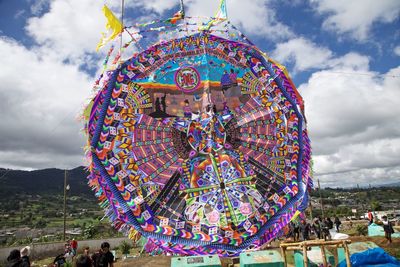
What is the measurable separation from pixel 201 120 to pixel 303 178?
11.2ft

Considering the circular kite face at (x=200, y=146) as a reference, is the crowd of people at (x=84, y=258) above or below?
below

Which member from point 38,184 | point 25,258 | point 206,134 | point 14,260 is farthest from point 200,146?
point 38,184

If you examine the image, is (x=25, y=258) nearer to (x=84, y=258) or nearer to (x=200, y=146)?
(x=84, y=258)

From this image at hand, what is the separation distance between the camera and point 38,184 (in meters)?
144

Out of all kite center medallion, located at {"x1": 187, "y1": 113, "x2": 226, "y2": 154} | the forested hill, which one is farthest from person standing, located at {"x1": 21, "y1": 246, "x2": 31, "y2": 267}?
the forested hill

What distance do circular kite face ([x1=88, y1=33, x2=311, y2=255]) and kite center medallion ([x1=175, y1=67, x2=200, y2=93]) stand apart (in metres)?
0.03

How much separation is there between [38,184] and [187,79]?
151236 mm

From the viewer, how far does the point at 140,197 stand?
902 centimetres

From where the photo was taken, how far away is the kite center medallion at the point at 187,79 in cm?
1014

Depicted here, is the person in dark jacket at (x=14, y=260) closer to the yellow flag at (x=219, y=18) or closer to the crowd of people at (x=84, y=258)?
the crowd of people at (x=84, y=258)

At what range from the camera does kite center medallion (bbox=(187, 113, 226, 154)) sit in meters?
9.98

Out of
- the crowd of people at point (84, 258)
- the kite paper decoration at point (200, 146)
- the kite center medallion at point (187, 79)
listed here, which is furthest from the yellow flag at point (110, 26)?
the crowd of people at point (84, 258)

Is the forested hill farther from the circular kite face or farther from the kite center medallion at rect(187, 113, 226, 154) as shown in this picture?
the kite center medallion at rect(187, 113, 226, 154)

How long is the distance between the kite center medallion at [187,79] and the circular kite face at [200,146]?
0.10 feet
